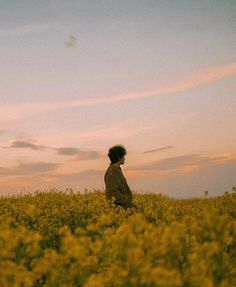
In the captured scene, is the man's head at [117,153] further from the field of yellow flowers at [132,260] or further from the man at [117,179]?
the field of yellow flowers at [132,260]

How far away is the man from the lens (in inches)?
447

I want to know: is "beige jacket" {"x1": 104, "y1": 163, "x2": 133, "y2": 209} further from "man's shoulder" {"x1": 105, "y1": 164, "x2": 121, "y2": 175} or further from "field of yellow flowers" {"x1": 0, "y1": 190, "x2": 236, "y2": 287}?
"field of yellow flowers" {"x1": 0, "y1": 190, "x2": 236, "y2": 287}

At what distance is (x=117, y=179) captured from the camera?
11328 millimetres

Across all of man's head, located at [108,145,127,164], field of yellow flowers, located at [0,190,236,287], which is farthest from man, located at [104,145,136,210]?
field of yellow flowers, located at [0,190,236,287]

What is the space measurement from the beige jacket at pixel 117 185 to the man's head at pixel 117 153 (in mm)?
138

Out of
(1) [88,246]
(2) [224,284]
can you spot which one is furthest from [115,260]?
(2) [224,284]

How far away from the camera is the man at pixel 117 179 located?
37.2ft

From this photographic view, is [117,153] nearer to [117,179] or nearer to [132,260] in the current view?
[117,179]

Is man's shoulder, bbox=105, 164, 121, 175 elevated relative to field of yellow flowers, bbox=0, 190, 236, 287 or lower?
elevated

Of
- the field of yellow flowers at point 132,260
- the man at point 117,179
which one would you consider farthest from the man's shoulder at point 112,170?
the field of yellow flowers at point 132,260

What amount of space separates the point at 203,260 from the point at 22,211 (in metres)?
9.47

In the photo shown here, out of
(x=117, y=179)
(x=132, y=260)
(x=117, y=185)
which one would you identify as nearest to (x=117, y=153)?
(x=117, y=179)

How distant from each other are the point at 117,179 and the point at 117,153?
1.74ft

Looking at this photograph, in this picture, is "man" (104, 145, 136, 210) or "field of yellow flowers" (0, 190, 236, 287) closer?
"field of yellow flowers" (0, 190, 236, 287)
